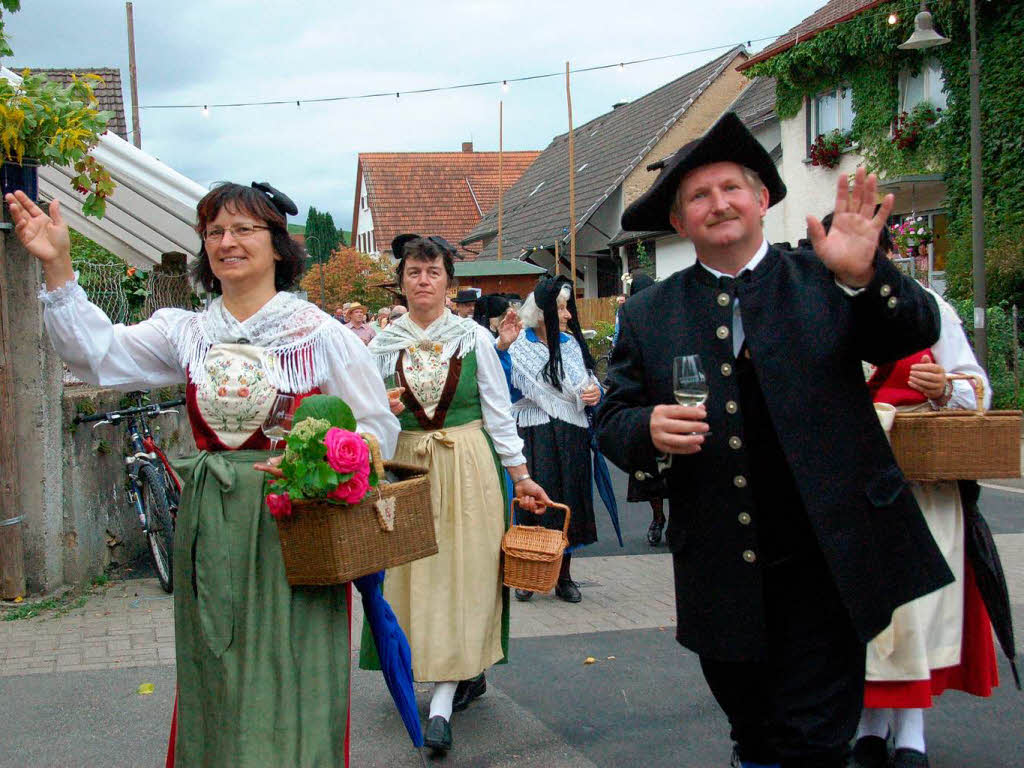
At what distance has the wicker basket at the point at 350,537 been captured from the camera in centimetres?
307

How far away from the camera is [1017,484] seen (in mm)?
12289

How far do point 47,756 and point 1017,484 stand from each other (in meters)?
10.8

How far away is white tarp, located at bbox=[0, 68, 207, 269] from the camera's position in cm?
749

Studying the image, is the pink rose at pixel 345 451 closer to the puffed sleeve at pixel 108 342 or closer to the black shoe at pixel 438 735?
the puffed sleeve at pixel 108 342

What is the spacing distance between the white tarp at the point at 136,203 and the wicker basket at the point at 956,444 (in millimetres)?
4311

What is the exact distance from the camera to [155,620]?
6.62 m

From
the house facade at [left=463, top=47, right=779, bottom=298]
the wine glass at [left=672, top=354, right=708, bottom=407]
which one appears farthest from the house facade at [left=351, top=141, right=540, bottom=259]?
the wine glass at [left=672, top=354, right=708, bottom=407]

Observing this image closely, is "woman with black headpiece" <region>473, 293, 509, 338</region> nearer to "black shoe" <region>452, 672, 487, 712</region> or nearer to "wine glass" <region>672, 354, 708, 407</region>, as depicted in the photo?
"black shoe" <region>452, 672, 487, 712</region>

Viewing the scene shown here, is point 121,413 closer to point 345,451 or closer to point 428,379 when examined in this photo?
point 428,379

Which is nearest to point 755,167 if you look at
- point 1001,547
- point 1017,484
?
point 1001,547

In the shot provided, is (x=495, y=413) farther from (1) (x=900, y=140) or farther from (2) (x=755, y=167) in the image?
(1) (x=900, y=140)

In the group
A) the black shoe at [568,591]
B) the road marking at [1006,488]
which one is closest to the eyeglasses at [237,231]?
the black shoe at [568,591]

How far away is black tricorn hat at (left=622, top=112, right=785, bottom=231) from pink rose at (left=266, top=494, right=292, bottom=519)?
1.20 metres

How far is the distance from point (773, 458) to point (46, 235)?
2.10 meters
